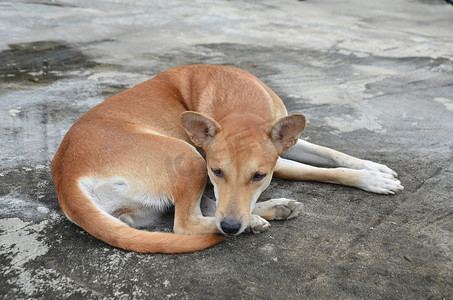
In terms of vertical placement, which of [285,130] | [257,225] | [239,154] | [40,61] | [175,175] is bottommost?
[40,61]

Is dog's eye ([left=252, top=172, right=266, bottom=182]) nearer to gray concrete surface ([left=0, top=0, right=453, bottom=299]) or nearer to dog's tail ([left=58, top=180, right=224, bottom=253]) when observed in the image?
gray concrete surface ([left=0, top=0, right=453, bottom=299])

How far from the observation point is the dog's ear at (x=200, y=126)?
10.4 feet

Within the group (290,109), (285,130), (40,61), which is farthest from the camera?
(40,61)

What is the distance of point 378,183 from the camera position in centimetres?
367

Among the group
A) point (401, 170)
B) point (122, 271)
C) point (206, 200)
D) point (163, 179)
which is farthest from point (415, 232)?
point (122, 271)

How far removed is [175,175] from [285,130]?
79 centimetres

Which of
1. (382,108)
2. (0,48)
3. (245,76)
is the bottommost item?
(0,48)

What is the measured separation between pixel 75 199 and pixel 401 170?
8.68ft

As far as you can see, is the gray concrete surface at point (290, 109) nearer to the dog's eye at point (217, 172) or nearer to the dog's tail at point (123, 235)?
the dog's tail at point (123, 235)

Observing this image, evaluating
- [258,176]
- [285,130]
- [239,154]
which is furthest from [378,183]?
[239,154]

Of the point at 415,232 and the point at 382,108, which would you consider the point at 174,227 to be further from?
the point at 382,108

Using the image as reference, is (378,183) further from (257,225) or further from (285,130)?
(257,225)

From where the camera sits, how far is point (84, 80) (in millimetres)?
6121

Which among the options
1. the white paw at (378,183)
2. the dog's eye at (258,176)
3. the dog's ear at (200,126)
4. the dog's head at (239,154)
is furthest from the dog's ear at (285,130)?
the white paw at (378,183)
